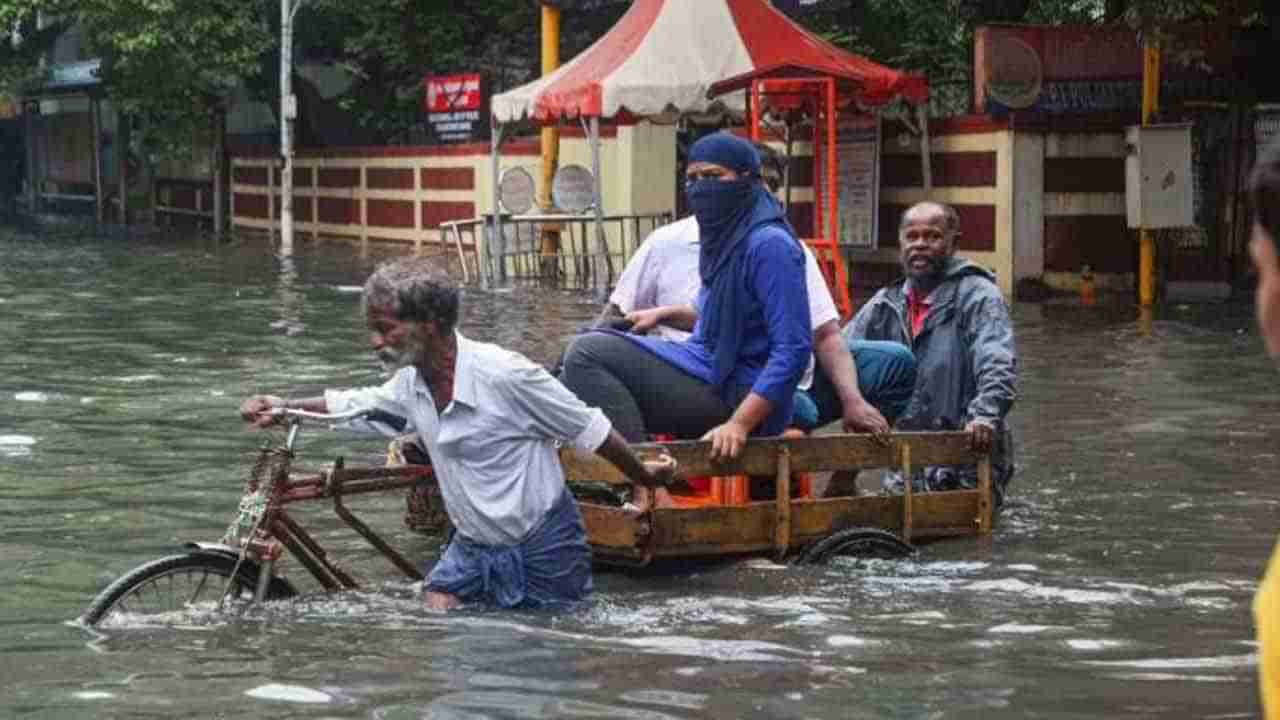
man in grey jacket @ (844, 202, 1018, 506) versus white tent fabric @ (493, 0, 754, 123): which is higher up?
white tent fabric @ (493, 0, 754, 123)

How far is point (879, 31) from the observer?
31.5 m

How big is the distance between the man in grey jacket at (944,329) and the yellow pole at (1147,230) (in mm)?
12670

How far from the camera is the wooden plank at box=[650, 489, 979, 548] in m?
8.83

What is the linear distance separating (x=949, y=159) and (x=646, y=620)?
17694 millimetres

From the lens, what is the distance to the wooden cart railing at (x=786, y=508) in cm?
877

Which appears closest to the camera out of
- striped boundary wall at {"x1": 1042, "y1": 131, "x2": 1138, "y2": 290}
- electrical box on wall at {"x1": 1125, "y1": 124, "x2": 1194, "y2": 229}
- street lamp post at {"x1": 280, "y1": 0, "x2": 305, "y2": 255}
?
electrical box on wall at {"x1": 1125, "y1": 124, "x2": 1194, "y2": 229}

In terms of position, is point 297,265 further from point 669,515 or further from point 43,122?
point 43,122

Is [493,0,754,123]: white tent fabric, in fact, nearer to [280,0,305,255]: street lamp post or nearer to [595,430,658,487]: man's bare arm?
[595,430,658,487]: man's bare arm

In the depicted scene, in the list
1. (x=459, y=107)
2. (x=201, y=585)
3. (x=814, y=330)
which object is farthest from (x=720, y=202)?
(x=459, y=107)

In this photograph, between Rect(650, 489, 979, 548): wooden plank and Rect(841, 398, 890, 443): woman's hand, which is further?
Rect(841, 398, 890, 443): woman's hand

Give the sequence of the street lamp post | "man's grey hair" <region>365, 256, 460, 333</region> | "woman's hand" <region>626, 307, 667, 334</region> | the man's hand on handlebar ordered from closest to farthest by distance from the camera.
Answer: "man's grey hair" <region>365, 256, 460, 333</region> < the man's hand on handlebar < "woman's hand" <region>626, 307, 667, 334</region> < the street lamp post

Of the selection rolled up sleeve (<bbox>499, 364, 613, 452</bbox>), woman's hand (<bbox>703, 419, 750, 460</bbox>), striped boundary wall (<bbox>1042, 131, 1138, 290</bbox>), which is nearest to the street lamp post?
striped boundary wall (<bbox>1042, 131, 1138, 290</bbox>)

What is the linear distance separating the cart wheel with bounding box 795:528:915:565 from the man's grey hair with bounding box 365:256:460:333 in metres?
2.33

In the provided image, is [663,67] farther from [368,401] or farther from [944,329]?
[368,401]
